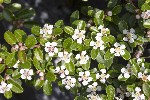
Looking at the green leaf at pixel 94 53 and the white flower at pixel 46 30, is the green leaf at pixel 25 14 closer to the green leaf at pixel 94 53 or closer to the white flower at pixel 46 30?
the white flower at pixel 46 30

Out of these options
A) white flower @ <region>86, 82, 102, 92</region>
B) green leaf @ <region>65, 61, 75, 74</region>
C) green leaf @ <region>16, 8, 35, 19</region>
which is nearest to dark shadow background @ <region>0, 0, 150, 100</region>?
green leaf @ <region>16, 8, 35, 19</region>

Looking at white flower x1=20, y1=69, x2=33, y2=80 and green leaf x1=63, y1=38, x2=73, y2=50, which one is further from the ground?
green leaf x1=63, y1=38, x2=73, y2=50

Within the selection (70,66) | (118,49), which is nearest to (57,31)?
(70,66)

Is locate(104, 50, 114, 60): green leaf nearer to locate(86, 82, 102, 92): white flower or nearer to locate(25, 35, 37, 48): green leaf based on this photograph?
locate(86, 82, 102, 92): white flower

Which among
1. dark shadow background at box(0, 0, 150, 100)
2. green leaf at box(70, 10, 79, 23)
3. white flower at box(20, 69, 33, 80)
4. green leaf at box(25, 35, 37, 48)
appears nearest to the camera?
green leaf at box(25, 35, 37, 48)

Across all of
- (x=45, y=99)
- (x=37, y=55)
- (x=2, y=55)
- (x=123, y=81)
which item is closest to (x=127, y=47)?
(x=123, y=81)

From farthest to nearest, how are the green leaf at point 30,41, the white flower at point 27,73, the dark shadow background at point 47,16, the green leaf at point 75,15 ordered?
the dark shadow background at point 47,16
the green leaf at point 75,15
the white flower at point 27,73
the green leaf at point 30,41

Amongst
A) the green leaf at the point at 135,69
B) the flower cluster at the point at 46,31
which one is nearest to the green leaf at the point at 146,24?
the green leaf at the point at 135,69

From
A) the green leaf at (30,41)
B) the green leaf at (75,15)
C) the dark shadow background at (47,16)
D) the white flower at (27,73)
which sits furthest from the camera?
the dark shadow background at (47,16)
